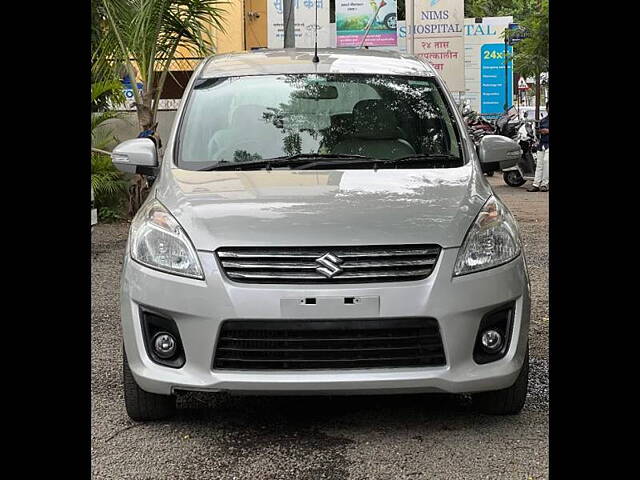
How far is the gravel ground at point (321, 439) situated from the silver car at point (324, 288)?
0.18 m

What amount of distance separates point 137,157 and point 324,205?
1.42 meters

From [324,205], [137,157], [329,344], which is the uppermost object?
[137,157]

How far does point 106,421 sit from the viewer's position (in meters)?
4.62

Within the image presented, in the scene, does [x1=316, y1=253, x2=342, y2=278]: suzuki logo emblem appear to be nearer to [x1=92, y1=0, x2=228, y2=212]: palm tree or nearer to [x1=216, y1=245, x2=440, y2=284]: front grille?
[x1=216, y1=245, x2=440, y2=284]: front grille

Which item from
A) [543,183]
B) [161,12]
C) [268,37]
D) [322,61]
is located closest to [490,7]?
[268,37]

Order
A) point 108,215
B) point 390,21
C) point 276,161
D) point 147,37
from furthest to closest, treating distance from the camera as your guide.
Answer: point 390,21
point 108,215
point 147,37
point 276,161

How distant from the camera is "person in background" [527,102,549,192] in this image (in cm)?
1588

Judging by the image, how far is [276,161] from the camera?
4914mm

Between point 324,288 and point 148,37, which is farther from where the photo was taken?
point 148,37

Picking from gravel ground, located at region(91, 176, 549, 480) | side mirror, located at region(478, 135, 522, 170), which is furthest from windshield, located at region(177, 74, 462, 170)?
gravel ground, located at region(91, 176, 549, 480)

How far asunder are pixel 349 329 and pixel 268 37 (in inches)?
644

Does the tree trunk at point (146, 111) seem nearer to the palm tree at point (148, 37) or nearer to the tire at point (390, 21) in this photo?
the palm tree at point (148, 37)

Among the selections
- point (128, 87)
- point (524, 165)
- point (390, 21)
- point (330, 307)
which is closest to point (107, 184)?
point (128, 87)

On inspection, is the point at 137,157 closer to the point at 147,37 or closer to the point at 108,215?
the point at 147,37
